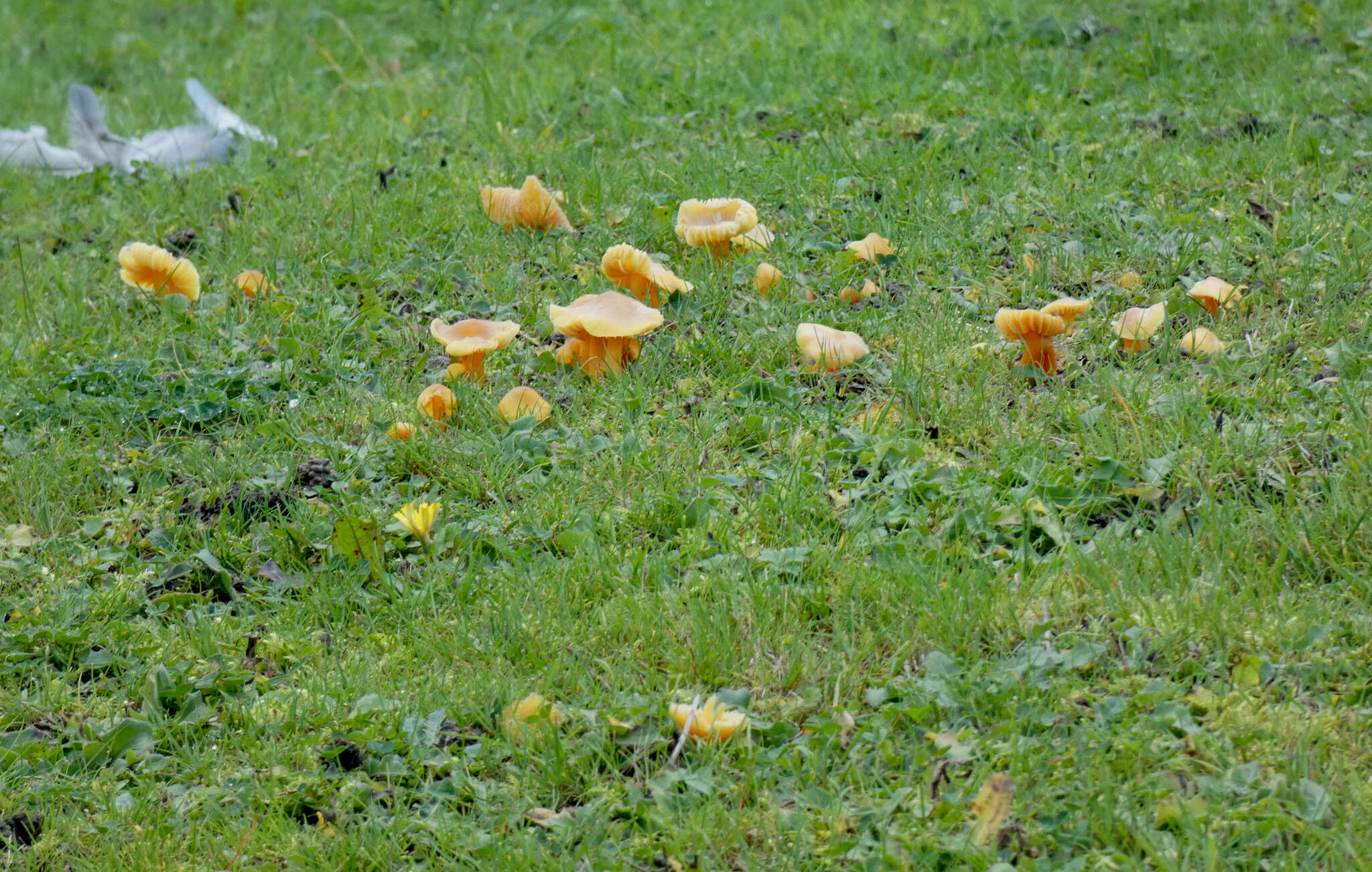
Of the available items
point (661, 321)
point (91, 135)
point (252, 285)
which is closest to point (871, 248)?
point (661, 321)

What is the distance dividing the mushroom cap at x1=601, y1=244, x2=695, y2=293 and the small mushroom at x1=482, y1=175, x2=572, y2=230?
2.48ft

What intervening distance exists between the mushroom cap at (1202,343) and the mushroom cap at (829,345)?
0.92 metres

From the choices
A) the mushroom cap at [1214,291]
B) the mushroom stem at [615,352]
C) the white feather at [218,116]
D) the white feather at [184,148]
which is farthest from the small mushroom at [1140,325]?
the white feather at [184,148]

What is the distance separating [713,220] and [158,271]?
2.00 metres

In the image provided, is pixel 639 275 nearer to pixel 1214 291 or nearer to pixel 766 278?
pixel 766 278

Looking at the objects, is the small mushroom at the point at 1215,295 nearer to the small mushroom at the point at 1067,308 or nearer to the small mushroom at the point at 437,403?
the small mushroom at the point at 1067,308

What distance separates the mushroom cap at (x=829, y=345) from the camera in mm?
3479

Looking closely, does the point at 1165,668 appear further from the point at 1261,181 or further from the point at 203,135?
the point at 203,135

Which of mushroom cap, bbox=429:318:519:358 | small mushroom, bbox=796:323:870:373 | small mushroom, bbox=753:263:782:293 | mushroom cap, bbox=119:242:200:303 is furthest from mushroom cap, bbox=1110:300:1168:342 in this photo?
mushroom cap, bbox=119:242:200:303

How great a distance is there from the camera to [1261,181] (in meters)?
4.34

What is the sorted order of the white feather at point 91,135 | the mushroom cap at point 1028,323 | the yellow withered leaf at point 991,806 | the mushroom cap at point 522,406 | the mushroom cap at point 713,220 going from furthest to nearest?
1. the white feather at point 91,135
2. the mushroom cap at point 713,220
3. the mushroom cap at point 522,406
4. the mushroom cap at point 1028,323
5. the yellow withered leaf at point 991,806

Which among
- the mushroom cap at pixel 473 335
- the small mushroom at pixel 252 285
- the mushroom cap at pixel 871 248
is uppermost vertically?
the mushroom cap at pixel 871 248

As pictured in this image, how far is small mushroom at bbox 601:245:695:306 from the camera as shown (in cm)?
369

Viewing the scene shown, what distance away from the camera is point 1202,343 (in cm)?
339
